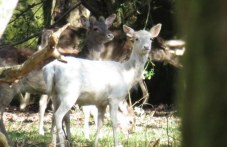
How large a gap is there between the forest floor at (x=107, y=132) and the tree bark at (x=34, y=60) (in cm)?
124

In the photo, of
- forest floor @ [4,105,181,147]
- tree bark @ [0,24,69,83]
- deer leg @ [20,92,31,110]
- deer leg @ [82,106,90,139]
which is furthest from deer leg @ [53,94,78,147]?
deer leg @ [20,92,31,110]

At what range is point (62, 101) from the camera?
8336 millimetres

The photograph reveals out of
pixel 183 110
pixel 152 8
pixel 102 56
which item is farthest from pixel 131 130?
pixel 183 110

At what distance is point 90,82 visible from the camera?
8.60 metres

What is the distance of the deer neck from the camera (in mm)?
9363

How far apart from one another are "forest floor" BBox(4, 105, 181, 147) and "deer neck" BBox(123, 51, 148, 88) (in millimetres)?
654

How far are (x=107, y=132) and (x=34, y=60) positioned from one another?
6032mm

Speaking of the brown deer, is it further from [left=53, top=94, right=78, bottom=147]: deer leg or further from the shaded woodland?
[left=53, top=94, right=78, bottom=147]: deer leg

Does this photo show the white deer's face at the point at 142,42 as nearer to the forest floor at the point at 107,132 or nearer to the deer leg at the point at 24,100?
the forest floor at the point at 107,132

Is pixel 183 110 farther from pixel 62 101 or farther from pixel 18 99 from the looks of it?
pixel 18 99

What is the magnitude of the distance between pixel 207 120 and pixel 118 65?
28.8ft

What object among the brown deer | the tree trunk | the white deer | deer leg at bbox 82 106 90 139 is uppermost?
the brown deer

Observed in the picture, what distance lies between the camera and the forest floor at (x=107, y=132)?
759cm

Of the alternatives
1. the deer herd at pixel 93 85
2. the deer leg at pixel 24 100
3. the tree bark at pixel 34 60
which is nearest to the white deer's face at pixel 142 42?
the deer herd at pixel 93 85
